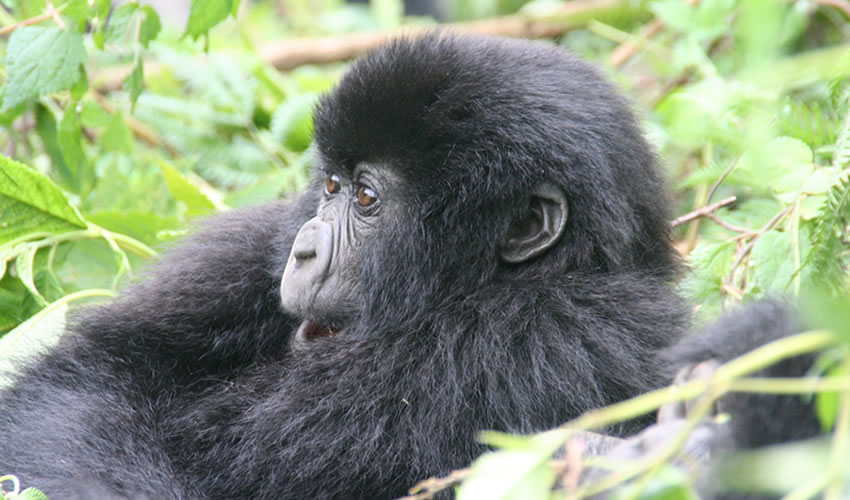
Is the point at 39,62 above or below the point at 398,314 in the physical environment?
above

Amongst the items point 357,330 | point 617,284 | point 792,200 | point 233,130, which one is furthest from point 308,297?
point 233,130

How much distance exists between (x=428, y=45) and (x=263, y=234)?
2.60 feet

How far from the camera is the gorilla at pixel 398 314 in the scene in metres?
2.23

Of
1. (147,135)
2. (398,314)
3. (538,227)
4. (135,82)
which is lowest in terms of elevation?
(147,135)

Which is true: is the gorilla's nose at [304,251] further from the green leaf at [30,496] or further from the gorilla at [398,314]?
the green leaf at [30,496]

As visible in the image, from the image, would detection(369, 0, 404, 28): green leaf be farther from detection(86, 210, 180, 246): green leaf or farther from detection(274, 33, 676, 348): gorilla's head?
detection(274, 33, 676, 348): gorilla's head

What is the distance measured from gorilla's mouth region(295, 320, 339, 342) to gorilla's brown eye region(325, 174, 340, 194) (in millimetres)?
397

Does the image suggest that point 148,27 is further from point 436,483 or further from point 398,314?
point 436,483

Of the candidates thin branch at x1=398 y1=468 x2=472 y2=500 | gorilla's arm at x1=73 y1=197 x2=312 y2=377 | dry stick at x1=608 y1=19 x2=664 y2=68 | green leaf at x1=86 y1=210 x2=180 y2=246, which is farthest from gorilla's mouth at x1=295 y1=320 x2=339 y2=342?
dry stick at x1=608 y1=19 x2=664 y2=68

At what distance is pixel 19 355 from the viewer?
2.71 meters

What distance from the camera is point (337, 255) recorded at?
8.45 ft

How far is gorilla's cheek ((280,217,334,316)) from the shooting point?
2523 mm

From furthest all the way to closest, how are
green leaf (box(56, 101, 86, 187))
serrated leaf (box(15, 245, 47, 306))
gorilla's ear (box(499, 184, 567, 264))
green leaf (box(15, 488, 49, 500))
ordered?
1. green leaf (box(56, 101, 86, 187))
2. serrated leaf (box(15, 245, 47, 306))
3. gorilla's ear (box(499, 184, 567, 264))
4. green leaf (box(15, 488, 49, 500))

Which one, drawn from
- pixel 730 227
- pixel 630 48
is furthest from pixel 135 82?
pixel 630 48
